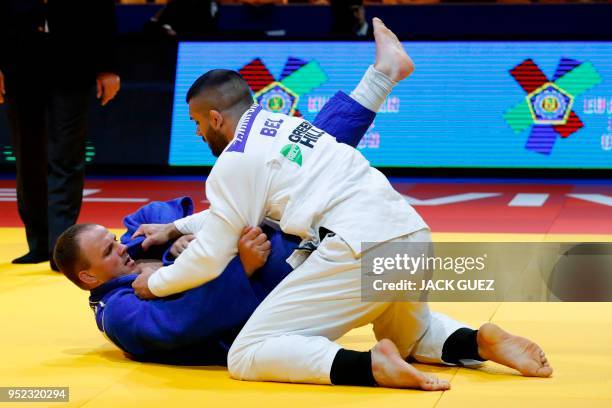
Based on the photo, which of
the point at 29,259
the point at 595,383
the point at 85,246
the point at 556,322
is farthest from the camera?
the point at 29,259

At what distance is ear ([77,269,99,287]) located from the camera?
4.16 metres

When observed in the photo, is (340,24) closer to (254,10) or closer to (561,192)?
(254,10)

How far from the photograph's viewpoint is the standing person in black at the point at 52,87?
20.2 ft

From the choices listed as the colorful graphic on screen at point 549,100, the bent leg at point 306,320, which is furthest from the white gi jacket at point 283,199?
the colorful graphic on screen at point 549,100

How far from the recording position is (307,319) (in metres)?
3.71

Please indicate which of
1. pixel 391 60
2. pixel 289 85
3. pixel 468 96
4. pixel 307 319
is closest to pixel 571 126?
→ pixel 468 96

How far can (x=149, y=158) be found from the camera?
10141 millimetres

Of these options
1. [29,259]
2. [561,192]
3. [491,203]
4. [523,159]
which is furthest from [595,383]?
[523,159]

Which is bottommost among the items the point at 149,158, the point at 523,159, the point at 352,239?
the point at 149,158

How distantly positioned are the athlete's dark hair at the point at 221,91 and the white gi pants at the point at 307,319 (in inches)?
25.3

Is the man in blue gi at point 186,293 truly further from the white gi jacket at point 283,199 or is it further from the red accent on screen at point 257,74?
the red accent on screen at point 257,74

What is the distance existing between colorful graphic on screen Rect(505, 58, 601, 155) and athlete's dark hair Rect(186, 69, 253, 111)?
18.6 ft

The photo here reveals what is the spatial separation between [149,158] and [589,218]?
438 centimetres

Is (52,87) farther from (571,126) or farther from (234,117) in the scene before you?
(571,126)
